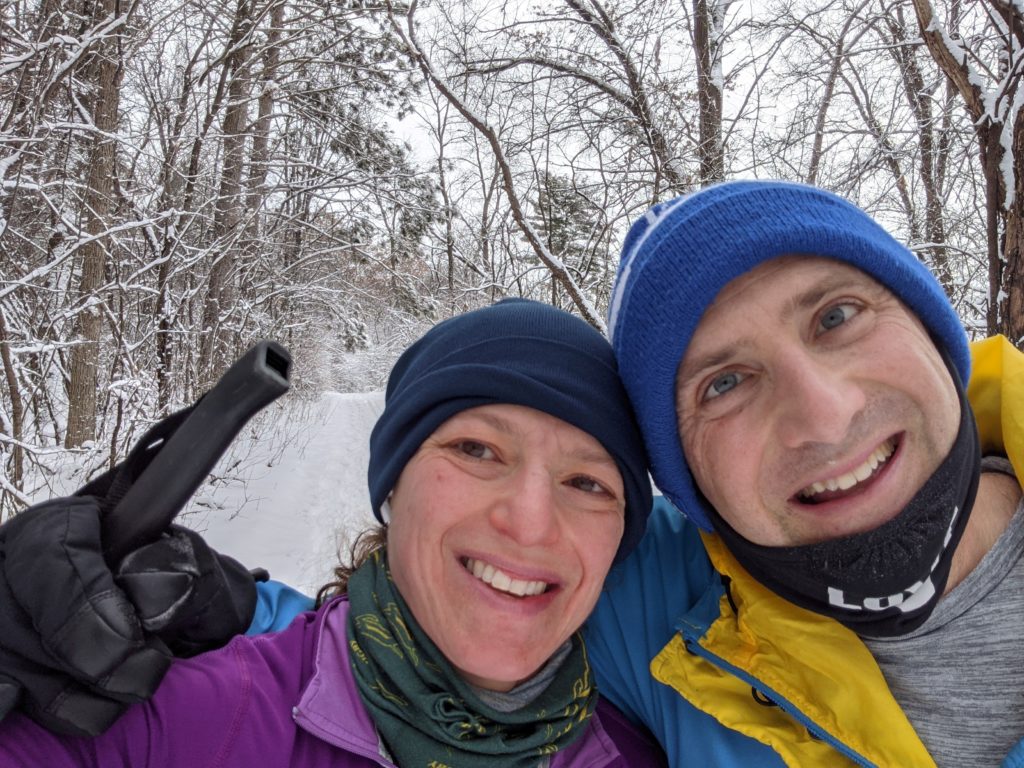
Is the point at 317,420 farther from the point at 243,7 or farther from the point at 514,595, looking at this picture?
the point at 514,595

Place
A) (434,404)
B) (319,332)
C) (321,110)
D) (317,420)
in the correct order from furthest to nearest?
(319,332) < (317,420) < (321,110) < (434,404)

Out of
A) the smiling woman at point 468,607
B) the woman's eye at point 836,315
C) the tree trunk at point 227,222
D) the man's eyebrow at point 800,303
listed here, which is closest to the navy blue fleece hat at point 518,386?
the smiling woman at point 468,607

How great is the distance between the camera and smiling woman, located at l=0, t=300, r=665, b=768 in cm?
114

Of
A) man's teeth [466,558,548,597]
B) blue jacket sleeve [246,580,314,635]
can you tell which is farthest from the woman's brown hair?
man's teeth [466,558,548,597]

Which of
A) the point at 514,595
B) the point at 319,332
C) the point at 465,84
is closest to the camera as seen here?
the point at 514,595

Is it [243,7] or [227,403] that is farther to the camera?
[243,7]

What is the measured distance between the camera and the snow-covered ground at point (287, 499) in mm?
5738

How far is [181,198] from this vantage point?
18.9ft

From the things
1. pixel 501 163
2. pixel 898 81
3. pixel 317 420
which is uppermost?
pixel 898 81

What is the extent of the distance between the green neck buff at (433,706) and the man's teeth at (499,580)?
0.58 feet

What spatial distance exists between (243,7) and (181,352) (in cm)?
349

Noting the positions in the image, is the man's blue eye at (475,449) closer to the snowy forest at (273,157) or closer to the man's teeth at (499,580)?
the man's teeth at (499,580)

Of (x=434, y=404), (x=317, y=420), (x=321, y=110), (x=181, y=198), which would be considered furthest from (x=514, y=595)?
(x=317, y=420)

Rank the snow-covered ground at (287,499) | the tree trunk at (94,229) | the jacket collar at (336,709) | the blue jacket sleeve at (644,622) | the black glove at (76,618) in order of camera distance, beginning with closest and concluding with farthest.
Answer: the black glove at (76,618) < the jacket collar at (336,709) < the blue jacket sleeve at (644,622) < the tree trunk at (94,229) < the snow-covered ground at (287,499)
